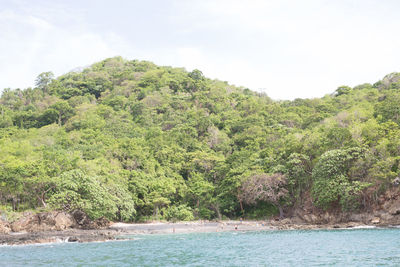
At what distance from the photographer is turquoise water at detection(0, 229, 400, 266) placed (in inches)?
826

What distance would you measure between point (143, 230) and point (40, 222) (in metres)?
10.9

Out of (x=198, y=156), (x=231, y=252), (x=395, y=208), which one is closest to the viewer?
(x=231, y=252)

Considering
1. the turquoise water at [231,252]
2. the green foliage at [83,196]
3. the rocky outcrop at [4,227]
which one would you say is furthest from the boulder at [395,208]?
the rocky outcrop at [4,227]

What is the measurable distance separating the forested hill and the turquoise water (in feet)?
29.4

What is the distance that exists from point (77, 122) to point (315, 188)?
45505 millimetres

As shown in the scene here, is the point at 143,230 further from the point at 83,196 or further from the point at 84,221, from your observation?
the point at 83,196

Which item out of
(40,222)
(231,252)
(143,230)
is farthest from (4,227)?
(231,252)

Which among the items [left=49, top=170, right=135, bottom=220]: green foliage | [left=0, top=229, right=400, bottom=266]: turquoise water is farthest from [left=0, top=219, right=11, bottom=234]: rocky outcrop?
[left=0, top=229, right=400, bottom=266]: turquoise water

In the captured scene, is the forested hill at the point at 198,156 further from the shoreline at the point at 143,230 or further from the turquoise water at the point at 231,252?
the turquoise water at the point at 231,252

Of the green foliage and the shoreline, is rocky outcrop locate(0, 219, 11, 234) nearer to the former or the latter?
the shoreline

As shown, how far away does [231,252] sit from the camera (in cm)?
2467

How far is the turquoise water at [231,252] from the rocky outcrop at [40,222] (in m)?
8.46

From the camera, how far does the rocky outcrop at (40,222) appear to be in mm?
37562

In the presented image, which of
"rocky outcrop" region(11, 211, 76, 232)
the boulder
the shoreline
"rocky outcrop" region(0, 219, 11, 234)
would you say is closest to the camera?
the shoreline
